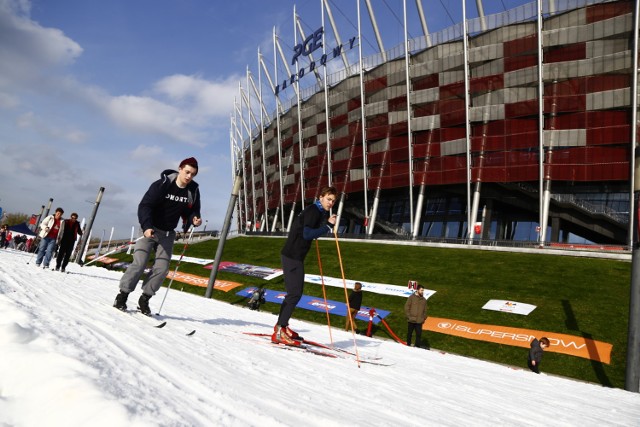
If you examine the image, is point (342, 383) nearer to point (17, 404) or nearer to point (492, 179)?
point (17, 404)

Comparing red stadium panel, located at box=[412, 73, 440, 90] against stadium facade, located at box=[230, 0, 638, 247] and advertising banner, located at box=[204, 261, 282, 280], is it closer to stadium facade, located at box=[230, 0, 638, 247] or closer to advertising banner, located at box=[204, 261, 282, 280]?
stadium facade, located at box=[230, 0, 638, 247]

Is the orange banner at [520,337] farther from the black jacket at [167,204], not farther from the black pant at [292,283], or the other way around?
the black jacket at [167,204]

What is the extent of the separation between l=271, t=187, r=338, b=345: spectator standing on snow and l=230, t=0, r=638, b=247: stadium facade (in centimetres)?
3099

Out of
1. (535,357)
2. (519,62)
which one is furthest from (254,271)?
(519,62)

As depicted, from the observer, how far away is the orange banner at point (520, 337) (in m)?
11.7

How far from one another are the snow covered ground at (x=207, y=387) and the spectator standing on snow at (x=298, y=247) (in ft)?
1.72

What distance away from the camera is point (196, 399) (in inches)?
85.4

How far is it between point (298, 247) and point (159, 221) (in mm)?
2123

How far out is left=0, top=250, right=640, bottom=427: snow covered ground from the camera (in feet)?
5.58

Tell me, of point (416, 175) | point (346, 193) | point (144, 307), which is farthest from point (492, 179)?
point (144, 307)

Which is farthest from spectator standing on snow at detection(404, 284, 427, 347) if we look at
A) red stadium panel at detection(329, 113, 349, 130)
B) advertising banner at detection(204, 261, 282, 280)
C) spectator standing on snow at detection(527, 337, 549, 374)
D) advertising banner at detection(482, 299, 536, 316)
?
red stadium panel at detection(329, 113, 349, 130)

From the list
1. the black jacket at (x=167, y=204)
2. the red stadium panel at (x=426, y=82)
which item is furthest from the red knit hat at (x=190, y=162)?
the red stadium panel at (x=426, y=82)

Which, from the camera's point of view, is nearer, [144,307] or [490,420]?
[490,420]

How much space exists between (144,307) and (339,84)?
51.1 m
